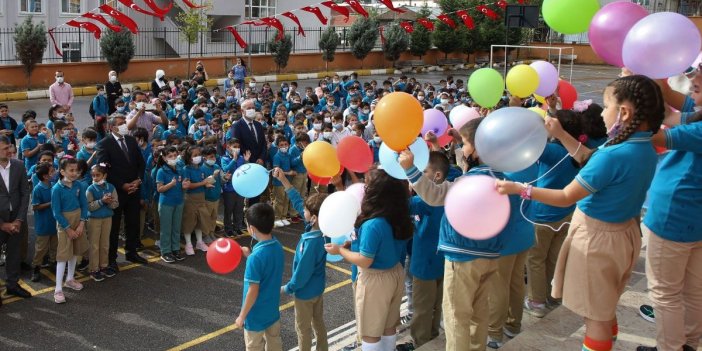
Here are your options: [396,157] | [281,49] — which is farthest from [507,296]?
[281,49]

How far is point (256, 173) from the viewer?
209 inches

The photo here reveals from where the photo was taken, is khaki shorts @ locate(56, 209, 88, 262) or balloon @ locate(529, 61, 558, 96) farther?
khaki shorts @ locate(56, 209, 88, 262)

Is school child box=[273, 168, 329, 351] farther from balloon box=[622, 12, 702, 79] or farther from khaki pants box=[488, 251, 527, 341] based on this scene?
balloon box=[622, 12, 702, 79]

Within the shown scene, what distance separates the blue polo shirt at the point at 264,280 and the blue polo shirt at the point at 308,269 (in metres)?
0.16

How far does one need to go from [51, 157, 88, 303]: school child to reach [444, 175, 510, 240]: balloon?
4.94 m

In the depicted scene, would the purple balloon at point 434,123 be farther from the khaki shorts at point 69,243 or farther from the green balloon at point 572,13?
the khaki shorts at point 69,243

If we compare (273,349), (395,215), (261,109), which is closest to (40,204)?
(273,349)

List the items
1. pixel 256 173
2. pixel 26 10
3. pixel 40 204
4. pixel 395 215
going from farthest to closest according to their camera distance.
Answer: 1. pixel 26 10
2. pixel 40 204
3. pixel 256 173
4. pixel 395 215

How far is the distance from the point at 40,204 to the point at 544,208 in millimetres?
5493

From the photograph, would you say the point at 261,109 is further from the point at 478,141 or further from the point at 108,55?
the point at 108,55

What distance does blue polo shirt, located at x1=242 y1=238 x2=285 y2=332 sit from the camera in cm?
443

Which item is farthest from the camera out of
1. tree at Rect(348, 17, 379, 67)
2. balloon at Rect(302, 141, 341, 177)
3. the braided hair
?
tree at Rect(348, 17, 379, 67)

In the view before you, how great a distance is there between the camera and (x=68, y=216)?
680cm

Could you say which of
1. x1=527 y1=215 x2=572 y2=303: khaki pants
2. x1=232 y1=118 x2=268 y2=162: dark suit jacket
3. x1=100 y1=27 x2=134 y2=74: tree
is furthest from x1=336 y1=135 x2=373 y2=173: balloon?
x1=100 y1=27 x2=134 y2=74: tree
